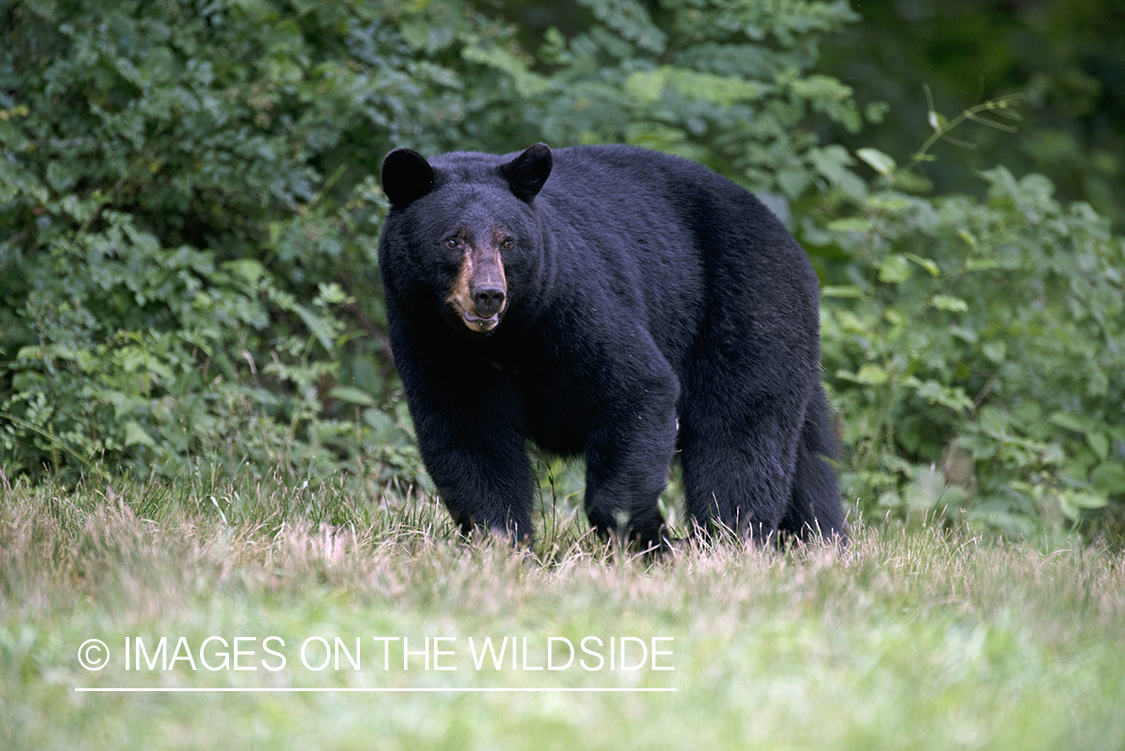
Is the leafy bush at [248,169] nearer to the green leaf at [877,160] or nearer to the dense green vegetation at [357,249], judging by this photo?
the dense green vegetation at [357,249]

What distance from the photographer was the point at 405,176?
13.3 feet

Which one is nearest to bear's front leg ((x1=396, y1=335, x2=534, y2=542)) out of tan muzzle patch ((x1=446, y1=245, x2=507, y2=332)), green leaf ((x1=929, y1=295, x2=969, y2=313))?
tan muzzle patch ((x1=446, y1=245, x2=507, y2=332))

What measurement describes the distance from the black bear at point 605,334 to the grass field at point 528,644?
0.45 m

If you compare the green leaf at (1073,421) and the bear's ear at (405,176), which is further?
the green leaf at (1073,421)

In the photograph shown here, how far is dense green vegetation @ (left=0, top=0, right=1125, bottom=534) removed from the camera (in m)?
5.61

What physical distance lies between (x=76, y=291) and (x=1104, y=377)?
18.7 feet

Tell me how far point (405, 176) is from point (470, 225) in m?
0.34

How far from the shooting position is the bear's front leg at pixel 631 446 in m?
4.14

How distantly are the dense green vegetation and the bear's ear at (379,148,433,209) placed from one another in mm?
1542

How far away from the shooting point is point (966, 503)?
6496 mm

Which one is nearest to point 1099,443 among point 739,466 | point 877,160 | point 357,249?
point 877,160

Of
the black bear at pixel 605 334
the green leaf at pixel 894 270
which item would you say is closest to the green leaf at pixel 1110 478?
the green leaf at pixel 894 270

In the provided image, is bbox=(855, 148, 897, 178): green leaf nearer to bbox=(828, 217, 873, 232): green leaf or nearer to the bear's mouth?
bbox=(828, 217, 873, 232): green leaf

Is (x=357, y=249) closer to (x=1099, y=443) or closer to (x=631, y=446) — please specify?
(x=631, y=446)
